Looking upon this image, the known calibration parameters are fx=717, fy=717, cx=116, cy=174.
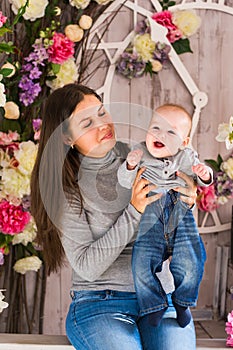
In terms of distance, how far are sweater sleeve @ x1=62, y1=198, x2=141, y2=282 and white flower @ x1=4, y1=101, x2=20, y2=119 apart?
82 centimetres

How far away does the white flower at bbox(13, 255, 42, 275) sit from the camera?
2.67 meters

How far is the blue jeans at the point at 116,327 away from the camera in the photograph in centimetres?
178

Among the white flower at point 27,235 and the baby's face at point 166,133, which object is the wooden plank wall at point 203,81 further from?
the baby's face at point 166,133

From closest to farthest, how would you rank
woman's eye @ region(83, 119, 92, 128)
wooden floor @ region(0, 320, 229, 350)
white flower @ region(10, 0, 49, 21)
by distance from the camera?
woman's eye @ region(83, 119, 92, 128) < wooden floor @ region(0, 320, 229, 350) < white flower @ region(10, 0, 49, 21)

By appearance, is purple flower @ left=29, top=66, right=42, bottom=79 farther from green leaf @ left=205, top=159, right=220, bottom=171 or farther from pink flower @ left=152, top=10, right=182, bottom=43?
green leaf @ left=205, top=159, right=220, bottom=171

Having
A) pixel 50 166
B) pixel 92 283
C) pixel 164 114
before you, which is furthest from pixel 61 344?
pixel 164 114

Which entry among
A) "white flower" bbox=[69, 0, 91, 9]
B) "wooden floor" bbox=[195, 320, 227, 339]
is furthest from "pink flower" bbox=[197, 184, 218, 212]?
"white flower" bbox=[69, 0, 91, 9]

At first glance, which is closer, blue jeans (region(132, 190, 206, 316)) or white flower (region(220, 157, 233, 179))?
blue jeans (region(132, 190, 206, 316))

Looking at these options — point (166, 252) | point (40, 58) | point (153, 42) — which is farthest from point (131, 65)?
point (166, 252)

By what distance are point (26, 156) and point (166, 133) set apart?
39.9 inches

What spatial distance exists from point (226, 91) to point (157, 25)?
0.39 meters

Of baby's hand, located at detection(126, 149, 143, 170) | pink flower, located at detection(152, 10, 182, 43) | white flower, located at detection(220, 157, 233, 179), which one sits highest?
pink flower, located at detection(152, 10, 182, 43)

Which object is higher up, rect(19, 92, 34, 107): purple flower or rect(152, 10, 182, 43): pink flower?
rect(152, 10, 182, 43): pink flower

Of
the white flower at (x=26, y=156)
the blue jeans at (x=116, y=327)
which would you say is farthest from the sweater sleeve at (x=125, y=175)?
the white flower at (x=26, y=156)
